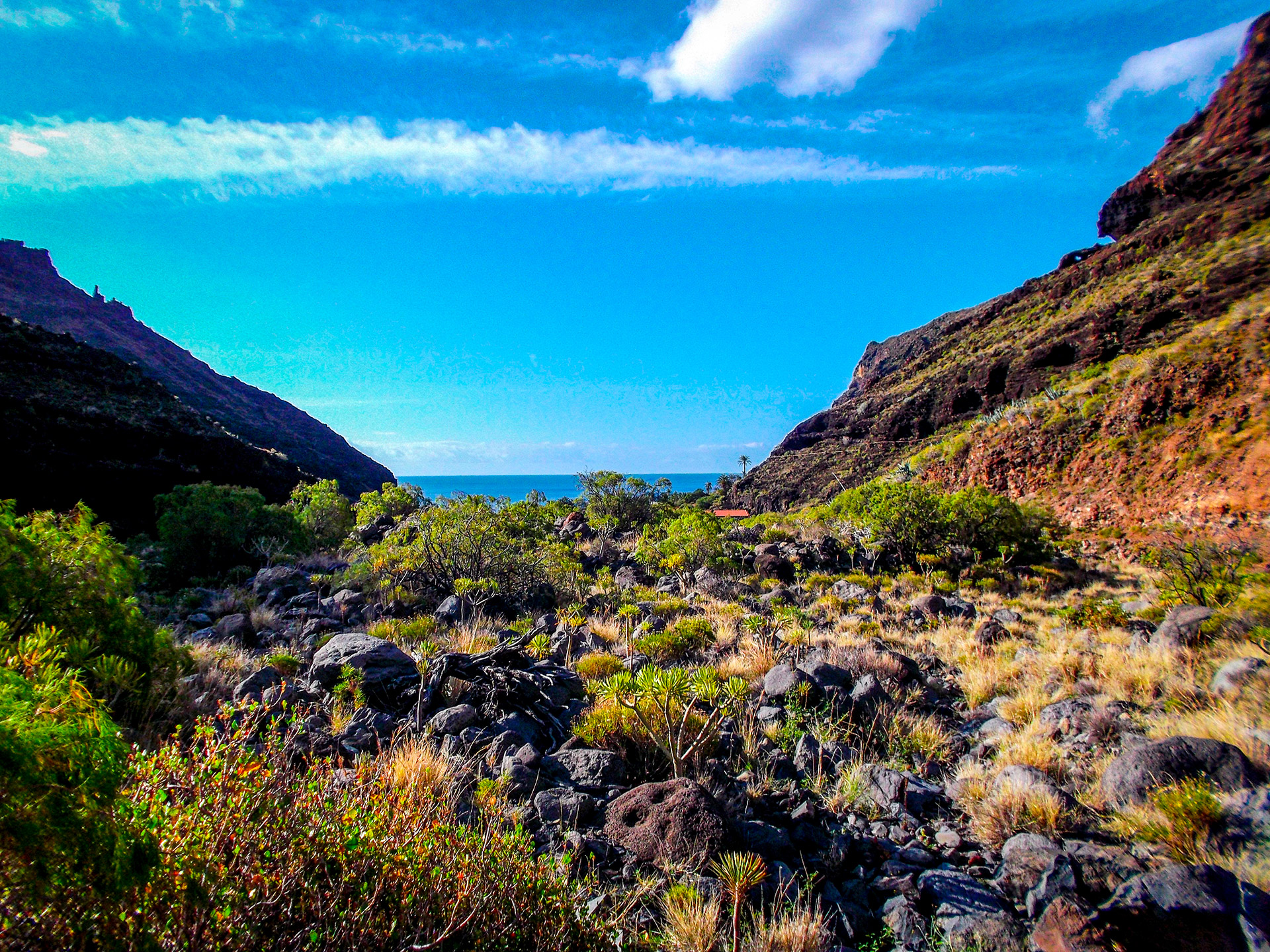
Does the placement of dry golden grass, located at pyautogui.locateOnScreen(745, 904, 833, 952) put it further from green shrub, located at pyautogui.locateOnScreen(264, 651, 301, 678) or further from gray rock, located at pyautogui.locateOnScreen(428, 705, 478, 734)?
green shrub, located at pyautogui.locateOnScreen(264, 651, 301, 678)

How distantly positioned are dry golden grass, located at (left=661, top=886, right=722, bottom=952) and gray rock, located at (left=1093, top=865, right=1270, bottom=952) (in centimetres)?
174

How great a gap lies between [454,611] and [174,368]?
102008 millimetres

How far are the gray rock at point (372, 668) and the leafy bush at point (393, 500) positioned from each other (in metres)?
11.3

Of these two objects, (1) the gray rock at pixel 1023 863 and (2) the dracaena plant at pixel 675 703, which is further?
(2) the dracaena plant at pixel 675 703

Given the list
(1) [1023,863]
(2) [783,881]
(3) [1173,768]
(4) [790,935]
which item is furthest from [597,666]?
(3) [1173,768]

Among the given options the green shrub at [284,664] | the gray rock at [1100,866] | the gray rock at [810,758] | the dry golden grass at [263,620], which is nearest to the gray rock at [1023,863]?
the gray rock at [1100,866]

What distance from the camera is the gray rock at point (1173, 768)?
3.46m

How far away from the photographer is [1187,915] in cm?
244

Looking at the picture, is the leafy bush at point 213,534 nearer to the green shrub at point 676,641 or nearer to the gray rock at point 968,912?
the green shrub at point 676,641

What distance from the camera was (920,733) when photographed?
196 inches

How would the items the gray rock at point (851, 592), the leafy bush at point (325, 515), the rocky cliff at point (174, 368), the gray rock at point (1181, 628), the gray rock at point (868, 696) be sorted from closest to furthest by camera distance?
the gray rock at point (868, 696) < the gray rock at point (1181, 628) < the gray rock at point (851, 592) < the leafy bush at point (325, 515) < the rocky cliff at point (174, 368)

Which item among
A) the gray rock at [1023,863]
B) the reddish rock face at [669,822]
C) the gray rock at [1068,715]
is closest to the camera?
the gray rock at [1023,863]

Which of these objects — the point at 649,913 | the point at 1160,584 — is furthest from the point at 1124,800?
the point at 1160,584

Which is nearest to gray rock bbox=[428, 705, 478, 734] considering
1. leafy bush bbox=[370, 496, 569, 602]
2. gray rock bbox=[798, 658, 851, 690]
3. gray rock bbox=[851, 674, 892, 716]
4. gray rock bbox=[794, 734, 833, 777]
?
gray rock bbox=[794, 734, 833, 777]
